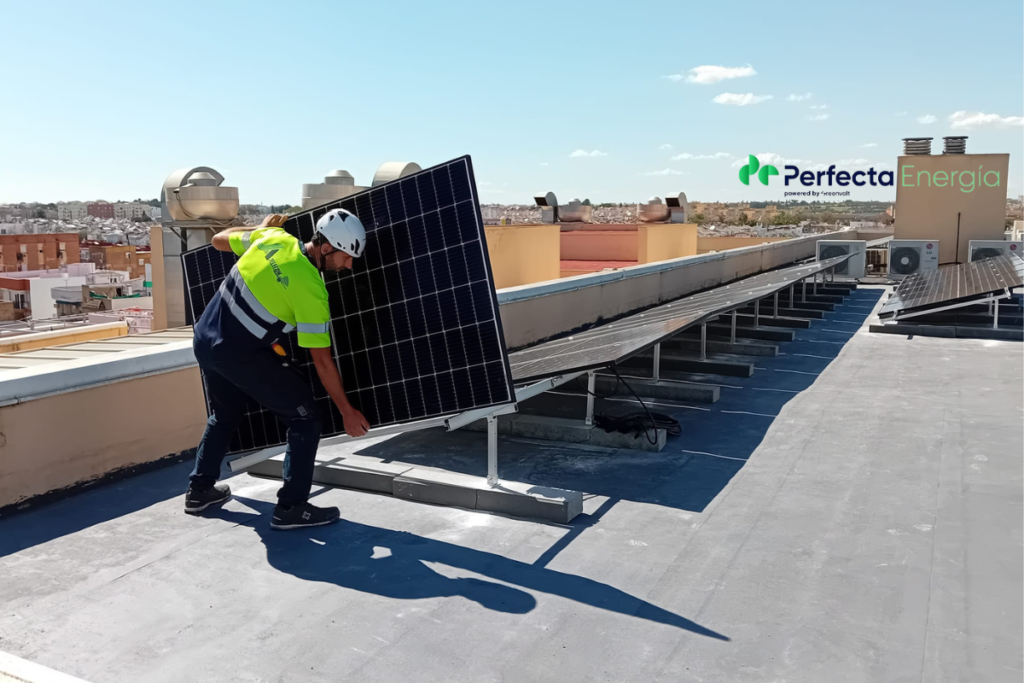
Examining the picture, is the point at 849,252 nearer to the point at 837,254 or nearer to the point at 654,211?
the point at 837,254

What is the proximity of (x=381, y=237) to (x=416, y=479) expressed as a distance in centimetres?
154

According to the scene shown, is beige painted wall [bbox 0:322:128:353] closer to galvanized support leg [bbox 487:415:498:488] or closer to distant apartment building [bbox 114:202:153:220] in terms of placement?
galvanized support leg [bbox 487:415:498:488]

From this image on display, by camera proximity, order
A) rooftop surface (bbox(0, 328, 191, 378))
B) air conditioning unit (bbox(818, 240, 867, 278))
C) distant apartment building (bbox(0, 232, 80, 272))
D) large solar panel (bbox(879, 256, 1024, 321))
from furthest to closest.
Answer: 1. distant apartment building (bbox(0, 232, 80, 272))
2. air conditioning unit (bbox(818, 240, 867, 278))
3. large solar panel (bbox(879, 256, 1024, 321))
4. rooftop surface (bbox(0, 328, 191, 378))

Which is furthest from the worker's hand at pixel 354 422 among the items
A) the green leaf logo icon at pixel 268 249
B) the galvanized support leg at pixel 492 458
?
the green leaf logo icon at pixel 268 249

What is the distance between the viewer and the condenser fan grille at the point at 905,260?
24.0m

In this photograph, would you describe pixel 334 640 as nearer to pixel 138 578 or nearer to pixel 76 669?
pixel 76 669

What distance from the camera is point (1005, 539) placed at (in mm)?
4836

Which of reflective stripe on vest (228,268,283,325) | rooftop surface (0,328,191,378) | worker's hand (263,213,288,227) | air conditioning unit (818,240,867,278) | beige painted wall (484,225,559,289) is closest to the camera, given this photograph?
reflective stripe on vest (228,268,283,325)

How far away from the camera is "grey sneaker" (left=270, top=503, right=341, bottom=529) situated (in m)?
4.96

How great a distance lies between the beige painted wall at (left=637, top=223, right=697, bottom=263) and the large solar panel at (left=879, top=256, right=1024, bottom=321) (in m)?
10.4

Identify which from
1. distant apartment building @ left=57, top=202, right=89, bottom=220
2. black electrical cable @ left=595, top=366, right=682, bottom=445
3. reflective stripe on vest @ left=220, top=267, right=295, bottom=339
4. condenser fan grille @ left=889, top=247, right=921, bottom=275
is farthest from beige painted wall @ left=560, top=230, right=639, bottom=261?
distant apartment building @ left=57, top=202, right=89, bottom=220

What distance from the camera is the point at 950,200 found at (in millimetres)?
25969

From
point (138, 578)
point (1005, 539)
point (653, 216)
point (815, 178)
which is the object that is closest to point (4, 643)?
point (138, 578)

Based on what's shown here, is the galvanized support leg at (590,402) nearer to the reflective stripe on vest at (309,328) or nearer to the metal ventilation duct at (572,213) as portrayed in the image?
the reflective stripe on vest at (309,328)
